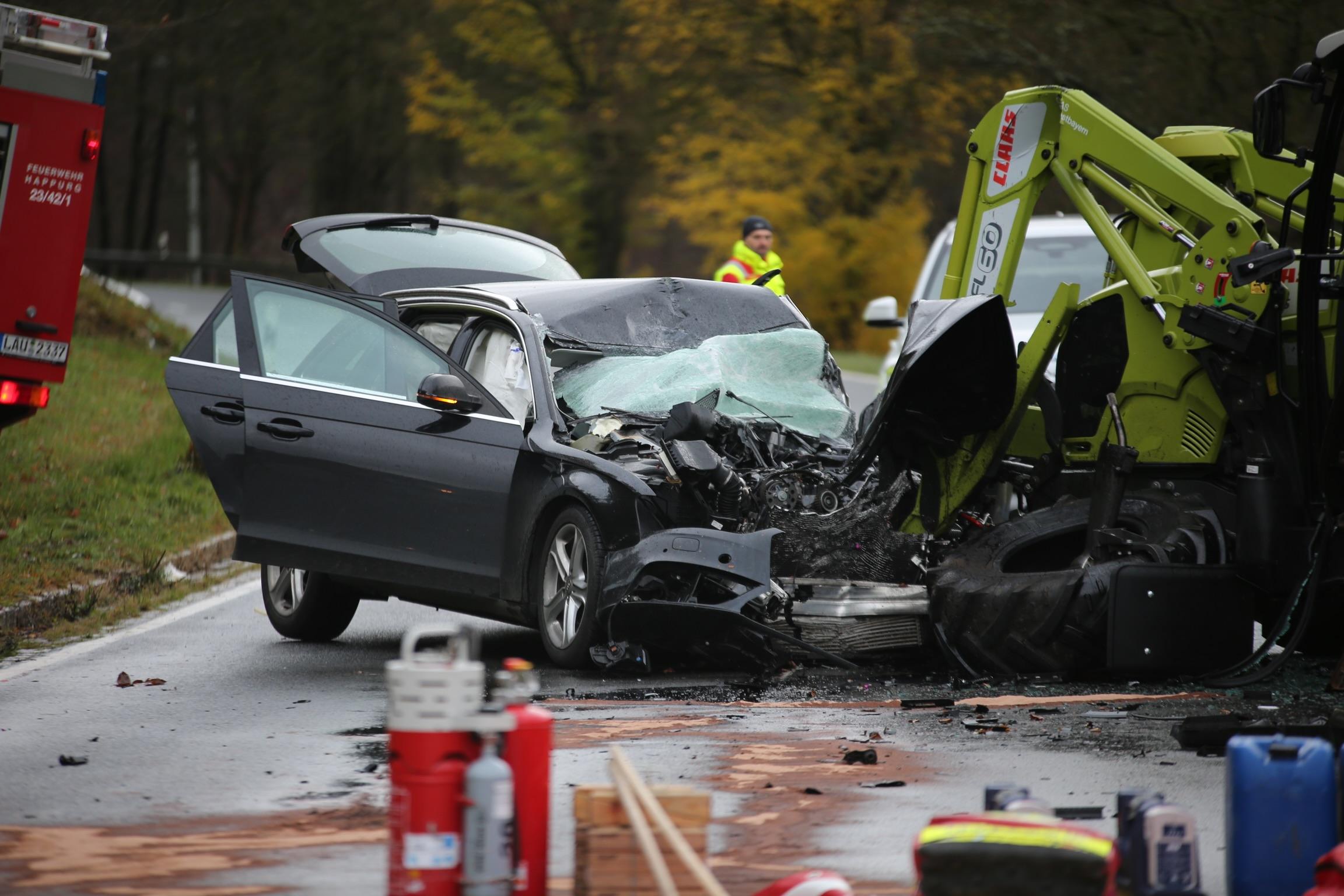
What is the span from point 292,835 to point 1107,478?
4.04 meters

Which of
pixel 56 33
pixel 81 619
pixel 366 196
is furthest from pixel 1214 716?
pixel 366 196

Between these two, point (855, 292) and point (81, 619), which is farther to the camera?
point (855, 292)

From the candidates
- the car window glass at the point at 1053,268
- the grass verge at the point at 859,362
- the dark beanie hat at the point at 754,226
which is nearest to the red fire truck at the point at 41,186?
the dark beanie hat at the point at 754,226

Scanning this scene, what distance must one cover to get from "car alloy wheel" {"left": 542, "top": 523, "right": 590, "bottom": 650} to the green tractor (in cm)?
129

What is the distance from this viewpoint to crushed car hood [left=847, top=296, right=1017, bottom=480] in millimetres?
7902

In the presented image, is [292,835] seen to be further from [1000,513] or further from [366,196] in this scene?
[366,196]

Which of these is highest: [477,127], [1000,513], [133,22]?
[477,127]

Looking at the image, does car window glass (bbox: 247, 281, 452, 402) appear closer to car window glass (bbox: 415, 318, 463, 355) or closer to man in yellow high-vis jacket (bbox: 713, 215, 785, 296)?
car window glass (bbox: 415, 318, 463, 355)

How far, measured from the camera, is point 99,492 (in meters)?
14.4

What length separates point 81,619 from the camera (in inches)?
422

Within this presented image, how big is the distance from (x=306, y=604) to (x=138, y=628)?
4.01ft

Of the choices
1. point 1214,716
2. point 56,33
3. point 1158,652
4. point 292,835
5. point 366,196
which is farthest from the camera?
point 366,196

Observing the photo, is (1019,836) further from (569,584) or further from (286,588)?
(286,588)

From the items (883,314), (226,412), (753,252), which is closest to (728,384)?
(226,412)
